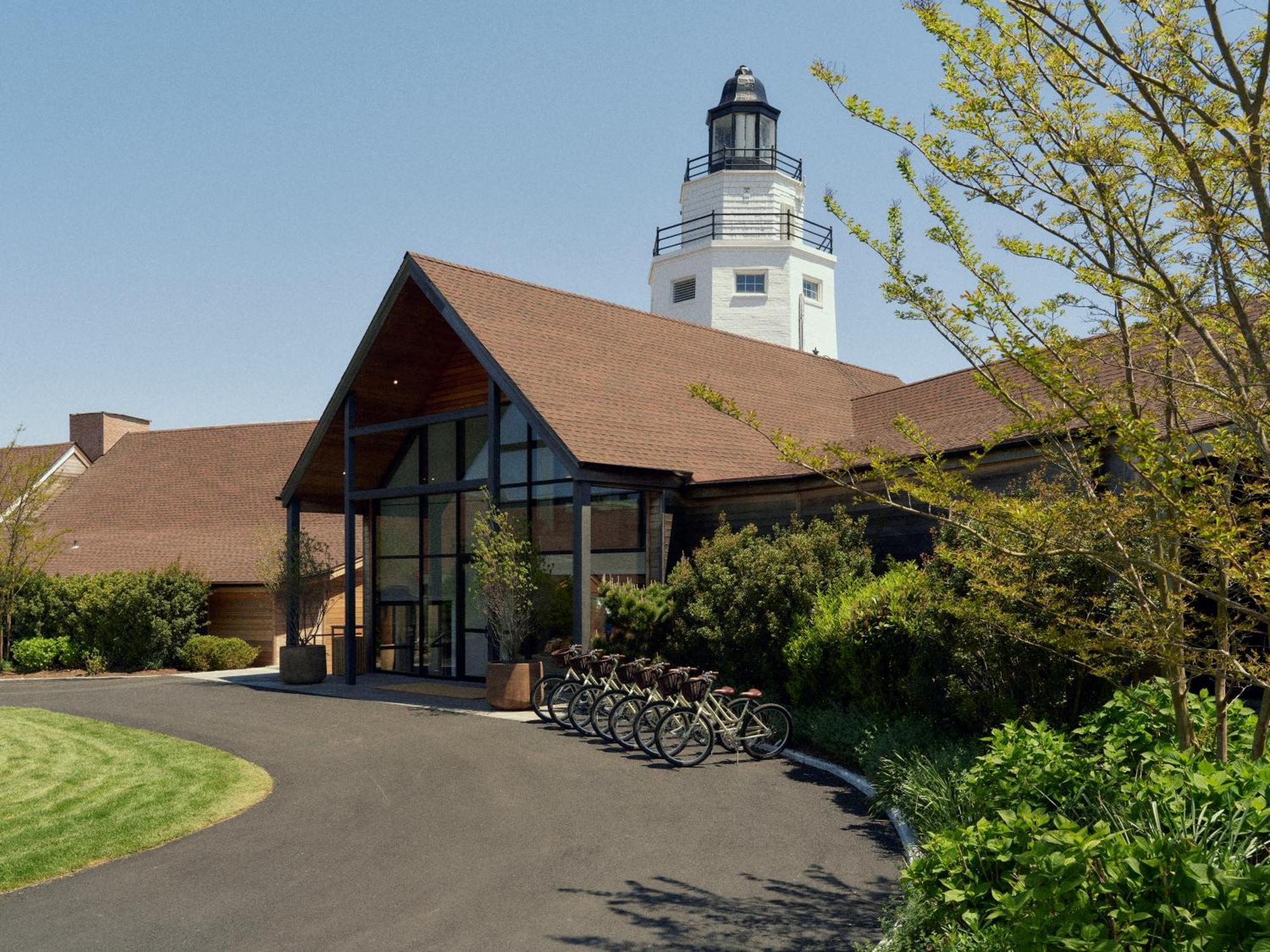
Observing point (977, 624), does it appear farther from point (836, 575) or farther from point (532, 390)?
point (532, 390)

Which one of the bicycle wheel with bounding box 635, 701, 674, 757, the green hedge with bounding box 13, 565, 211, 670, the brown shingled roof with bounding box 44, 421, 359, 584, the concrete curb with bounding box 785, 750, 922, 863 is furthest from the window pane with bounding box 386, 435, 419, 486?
the concrete curb with bounding box 785, 750, 922, 863

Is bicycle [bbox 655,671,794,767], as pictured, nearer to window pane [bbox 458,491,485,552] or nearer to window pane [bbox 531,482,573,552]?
window pane [bbox 531,482,573,552]

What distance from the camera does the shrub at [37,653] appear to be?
25203mm

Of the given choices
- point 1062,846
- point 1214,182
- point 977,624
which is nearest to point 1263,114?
point 1214,182

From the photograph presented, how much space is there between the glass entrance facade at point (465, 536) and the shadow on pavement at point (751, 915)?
374 inches

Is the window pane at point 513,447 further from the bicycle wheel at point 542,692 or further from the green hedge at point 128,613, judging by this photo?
the green hedge at point 128,613

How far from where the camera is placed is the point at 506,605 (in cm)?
1625

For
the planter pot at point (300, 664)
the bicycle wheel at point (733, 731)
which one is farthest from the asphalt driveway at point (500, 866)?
the planter pot at point (300, 664)

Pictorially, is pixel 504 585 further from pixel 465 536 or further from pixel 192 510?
pixel 192 510

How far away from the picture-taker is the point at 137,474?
33875mm

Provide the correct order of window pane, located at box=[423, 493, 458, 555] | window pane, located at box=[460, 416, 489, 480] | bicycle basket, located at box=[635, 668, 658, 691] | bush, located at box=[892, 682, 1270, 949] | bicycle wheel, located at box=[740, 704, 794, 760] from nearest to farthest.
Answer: bush, located at box=[892, 682, 1270, 949] < bicycle wheel, located at box=[740, 704, 794, 760] < bicycle basket, located at box=[635, 668, 658, 691] < window pane, located at box=[460, 416, 489, 480] < window pane, located at box=[423, 493, 458, 555]

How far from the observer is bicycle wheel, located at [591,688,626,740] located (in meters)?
13.2

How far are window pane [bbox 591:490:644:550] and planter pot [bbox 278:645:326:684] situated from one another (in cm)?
699

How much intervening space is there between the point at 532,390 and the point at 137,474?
22232mm
